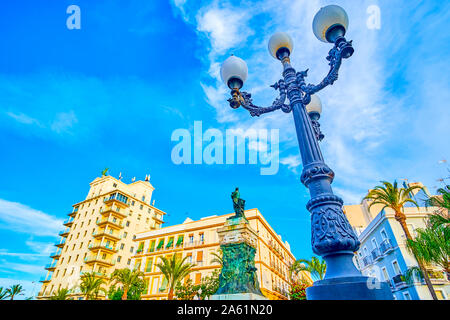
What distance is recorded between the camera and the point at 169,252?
30.7m

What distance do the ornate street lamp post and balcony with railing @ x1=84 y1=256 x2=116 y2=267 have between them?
38.0 m

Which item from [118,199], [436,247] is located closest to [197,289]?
[436,247]

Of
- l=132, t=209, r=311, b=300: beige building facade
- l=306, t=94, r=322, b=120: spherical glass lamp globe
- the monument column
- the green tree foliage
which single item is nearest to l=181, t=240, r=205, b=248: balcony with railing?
l=132, t=209, r=311, b=300: beige building facade

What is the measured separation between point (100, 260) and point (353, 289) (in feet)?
130

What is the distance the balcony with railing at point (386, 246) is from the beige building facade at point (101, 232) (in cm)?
3553

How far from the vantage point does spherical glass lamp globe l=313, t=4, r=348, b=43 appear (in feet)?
13.0

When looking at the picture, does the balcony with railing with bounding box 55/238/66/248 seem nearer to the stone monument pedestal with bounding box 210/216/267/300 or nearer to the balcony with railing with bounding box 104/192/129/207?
the balcony with railing with bounding box 104/192/129/207

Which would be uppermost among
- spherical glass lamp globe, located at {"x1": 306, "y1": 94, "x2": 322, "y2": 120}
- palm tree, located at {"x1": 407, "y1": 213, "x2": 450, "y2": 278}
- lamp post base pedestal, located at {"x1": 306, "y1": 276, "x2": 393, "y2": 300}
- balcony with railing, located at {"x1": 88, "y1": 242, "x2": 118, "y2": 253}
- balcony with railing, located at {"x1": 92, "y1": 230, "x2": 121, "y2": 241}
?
balcony with railing, located at {"x1": 92, "y1": 230, "x2": 121, "y2": 241}

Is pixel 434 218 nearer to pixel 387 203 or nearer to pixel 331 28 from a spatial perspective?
pixel 387 203

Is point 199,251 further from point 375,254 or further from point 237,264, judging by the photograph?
point 237,264

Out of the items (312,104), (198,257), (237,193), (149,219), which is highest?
(149,219)

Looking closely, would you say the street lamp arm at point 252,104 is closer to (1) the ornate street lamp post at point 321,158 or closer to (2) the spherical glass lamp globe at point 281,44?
(1) the ornate street lamp post at point 321,158
